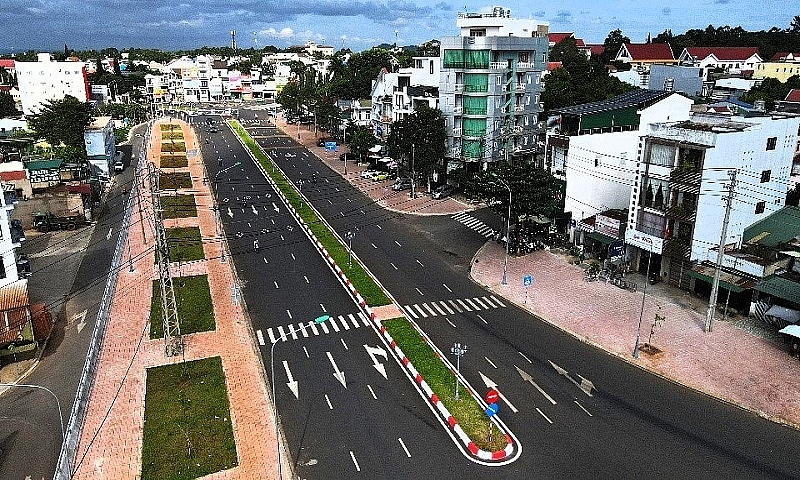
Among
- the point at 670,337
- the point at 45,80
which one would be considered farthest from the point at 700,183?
the point at 45,80

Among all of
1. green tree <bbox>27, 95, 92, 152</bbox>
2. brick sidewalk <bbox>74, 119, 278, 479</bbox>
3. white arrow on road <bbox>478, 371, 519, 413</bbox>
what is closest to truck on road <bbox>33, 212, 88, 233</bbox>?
brick sidewalk <bbox>74, 119, 278, 479</bbox>

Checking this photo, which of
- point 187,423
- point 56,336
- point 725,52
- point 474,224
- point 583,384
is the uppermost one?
point 725,52

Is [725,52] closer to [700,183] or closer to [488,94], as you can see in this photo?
[488,94]

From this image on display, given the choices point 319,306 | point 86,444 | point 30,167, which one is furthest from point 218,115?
point 86,444

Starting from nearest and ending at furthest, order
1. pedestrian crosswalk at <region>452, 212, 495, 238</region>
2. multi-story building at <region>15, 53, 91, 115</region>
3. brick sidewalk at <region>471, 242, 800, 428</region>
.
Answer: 1. brick sidewalk at <region>471, 242, 800, 428</region>
2. pedestrian crosswalk at <region>452, 212, 495, 238</region>
3. multi-story building at <region>15, 53, 91, 115</region>

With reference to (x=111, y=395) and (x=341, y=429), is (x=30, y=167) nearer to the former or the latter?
(x=111, y=395)

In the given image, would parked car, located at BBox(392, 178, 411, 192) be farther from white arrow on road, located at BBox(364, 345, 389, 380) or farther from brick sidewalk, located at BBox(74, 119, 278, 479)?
white arrow on road, located at BBox(364, 345, 389, 380)

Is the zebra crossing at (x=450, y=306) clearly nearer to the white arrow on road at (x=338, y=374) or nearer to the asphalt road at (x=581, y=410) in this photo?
the asphalt road at (x=581, y=410)

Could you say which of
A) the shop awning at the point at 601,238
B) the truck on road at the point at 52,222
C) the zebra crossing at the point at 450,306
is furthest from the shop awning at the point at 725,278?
the truck on road at the point at 52,222
